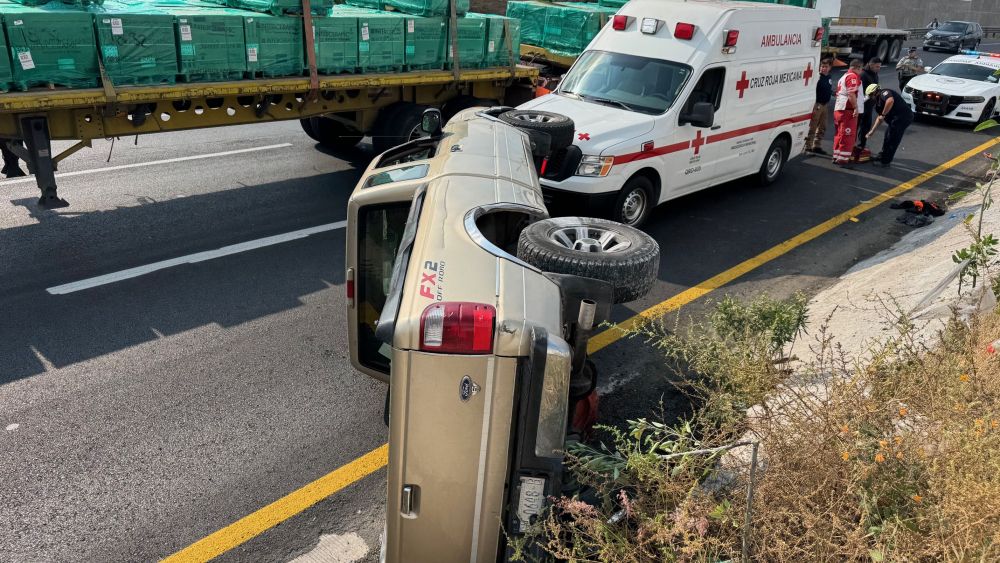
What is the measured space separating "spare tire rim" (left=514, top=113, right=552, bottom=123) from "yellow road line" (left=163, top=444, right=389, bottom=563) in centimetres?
326

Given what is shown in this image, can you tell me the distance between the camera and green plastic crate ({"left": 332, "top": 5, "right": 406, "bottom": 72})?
9.35 meters

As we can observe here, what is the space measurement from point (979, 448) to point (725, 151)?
668 cm

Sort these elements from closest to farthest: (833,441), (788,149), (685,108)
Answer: (833,441) < (685,108) < (788,149)

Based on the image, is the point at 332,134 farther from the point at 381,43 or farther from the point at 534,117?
the point at 534,117

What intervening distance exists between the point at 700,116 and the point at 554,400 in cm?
617

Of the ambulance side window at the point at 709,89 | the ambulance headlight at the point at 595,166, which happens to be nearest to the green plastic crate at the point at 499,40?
the ambulance side window at the point at 709,89

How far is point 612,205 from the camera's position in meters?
8.02

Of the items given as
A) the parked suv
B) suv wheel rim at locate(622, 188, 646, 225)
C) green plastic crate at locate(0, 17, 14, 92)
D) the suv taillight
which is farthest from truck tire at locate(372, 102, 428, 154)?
the parked suv

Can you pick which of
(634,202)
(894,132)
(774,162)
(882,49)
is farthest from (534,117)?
(882,49)

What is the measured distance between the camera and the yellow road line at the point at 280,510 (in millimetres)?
3943

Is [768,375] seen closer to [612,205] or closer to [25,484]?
[612,205]

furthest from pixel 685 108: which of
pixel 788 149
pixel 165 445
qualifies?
pixel 165 445

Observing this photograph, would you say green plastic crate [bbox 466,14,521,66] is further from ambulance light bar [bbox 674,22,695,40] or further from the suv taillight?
the suv taillight

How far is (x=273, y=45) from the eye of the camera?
8648mm
